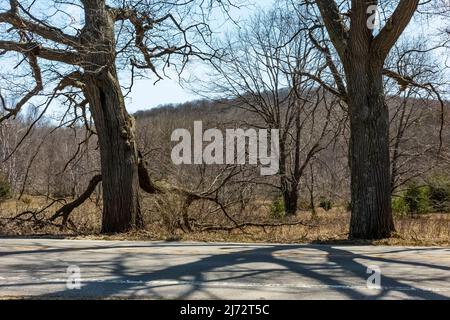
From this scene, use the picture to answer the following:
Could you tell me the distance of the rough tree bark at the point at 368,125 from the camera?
1188cm

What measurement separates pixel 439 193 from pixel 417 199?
1352 millimetres

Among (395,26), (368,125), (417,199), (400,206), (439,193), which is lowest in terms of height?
(400,206)

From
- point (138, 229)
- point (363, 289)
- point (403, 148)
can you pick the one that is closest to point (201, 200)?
point (138, 229)

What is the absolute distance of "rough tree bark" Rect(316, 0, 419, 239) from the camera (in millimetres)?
11875

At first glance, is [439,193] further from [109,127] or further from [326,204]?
[109,127]

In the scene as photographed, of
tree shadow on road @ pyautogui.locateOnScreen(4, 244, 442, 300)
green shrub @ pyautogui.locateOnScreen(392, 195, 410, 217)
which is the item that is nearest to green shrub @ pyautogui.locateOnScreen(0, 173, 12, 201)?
green shrub @ pyautogui.locateOnScreen(392, 195, 410, 217)

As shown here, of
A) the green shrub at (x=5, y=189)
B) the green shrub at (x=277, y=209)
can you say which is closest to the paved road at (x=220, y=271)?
the green shrub at (x=277, y=209)

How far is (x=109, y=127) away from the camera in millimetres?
14016

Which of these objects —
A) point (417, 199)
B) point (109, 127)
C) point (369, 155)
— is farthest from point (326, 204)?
point (369, 155)

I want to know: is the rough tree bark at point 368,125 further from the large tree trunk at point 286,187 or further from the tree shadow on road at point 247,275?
the large tree trunk at point 286,187

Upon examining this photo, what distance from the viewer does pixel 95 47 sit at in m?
13.6

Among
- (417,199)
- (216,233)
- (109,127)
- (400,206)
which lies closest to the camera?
(109,127)
